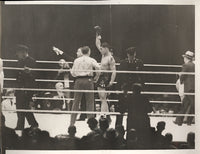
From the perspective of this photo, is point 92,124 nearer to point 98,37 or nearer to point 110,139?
point 110,139

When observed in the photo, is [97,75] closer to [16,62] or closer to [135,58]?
[135,58]

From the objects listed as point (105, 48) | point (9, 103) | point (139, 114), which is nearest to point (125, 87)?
point (139, 114)

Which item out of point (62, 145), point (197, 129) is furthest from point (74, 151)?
point (197, 129)

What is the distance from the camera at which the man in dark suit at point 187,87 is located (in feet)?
10.9

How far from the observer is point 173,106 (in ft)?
10.9

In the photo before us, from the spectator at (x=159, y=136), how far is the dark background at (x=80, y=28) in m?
0.51

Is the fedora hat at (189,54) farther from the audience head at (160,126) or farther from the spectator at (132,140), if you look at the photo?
the spectator at (132,140)

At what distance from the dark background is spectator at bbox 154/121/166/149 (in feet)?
1.67

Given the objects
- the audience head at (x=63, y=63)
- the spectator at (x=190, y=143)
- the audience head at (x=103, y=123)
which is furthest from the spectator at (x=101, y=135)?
the spectator at (x=190, y=143)

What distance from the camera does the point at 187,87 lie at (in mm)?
3336

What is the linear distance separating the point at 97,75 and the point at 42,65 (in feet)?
1.48

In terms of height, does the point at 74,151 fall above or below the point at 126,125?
below

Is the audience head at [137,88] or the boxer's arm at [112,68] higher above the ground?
the boxer's arm at [112,68]

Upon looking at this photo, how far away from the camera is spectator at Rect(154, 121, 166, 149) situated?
131 inches
